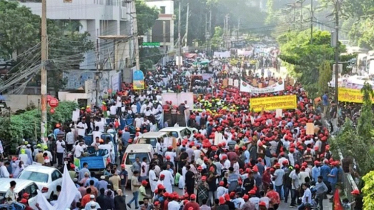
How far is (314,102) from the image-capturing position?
42.4 meters

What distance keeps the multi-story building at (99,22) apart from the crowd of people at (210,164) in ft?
72.3

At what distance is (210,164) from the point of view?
23688 millimetres

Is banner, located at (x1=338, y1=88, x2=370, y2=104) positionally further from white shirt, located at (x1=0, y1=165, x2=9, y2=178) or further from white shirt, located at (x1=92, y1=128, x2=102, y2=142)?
white shirt, located at (x1=0, y1=165, x2=9, y2=178)

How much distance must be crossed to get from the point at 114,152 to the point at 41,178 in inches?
281

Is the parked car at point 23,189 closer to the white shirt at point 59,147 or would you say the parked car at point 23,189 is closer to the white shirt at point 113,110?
the white shirt at point 59,147

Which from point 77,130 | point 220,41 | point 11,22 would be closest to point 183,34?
point 220,41

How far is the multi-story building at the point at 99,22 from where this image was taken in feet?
194

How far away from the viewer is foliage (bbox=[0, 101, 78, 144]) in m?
28.9

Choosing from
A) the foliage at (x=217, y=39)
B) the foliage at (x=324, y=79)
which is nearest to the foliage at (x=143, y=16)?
the foliage at (x=217, y=39)

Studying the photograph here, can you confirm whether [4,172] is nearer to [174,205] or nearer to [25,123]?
[174,205]

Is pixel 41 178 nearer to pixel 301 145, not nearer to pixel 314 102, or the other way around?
pixel 301 145

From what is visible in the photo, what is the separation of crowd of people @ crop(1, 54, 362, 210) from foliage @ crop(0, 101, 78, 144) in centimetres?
77

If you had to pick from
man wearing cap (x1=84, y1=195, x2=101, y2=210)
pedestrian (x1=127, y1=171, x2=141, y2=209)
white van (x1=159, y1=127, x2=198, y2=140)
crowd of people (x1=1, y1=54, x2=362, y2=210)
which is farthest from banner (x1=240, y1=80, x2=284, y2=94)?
man wearing cap (x1=84, y1=195, x2=101, y2=210)

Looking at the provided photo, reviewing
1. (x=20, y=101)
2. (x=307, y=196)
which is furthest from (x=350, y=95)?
(x=307, y=196)
